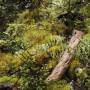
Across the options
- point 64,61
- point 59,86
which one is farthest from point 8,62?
point 59,86

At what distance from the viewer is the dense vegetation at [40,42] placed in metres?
5.29

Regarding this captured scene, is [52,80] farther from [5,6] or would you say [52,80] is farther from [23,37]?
[5,6]

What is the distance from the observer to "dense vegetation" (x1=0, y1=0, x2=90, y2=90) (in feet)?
17.4

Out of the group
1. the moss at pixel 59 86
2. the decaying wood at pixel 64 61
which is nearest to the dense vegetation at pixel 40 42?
the moss at pixel 59 86

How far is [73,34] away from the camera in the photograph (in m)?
6.86

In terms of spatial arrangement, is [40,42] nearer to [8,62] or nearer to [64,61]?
[8,62]

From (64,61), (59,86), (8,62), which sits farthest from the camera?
(8,62)

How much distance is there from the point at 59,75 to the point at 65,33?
2.10 metres

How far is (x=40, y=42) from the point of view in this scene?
6898 mm

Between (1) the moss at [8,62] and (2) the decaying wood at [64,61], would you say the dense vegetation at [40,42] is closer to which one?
(1) the moss at [8,62]

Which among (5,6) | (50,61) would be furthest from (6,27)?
(50,61)

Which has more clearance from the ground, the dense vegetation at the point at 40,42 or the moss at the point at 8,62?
the dense vegetation at the point at 40,42

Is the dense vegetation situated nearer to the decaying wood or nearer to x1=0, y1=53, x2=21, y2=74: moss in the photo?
x1=0, y1=53, x2=21, y2=74: moss

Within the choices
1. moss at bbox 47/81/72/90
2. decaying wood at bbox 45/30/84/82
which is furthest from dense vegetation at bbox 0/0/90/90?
decaying wood at bbox 45/30/84/82
